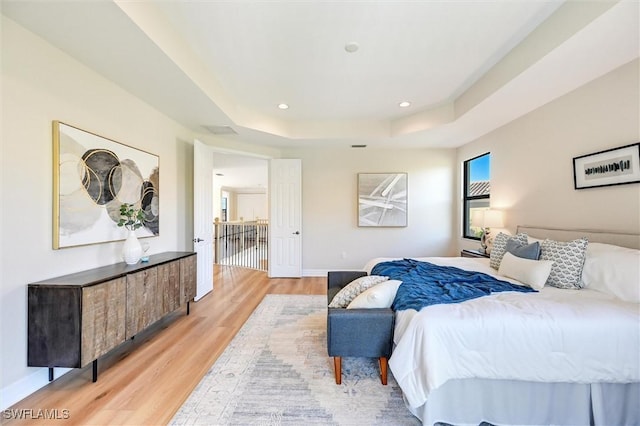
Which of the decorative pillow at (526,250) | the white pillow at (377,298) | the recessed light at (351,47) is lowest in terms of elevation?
the white pillow at (377,298)

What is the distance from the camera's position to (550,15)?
2.00m

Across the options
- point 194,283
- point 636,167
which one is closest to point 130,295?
point 194,283

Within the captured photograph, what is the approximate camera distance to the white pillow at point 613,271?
70.2 inches

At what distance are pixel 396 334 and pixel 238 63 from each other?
299cm

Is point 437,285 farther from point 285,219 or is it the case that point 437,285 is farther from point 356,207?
point 285,219

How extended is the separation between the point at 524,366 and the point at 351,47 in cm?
282

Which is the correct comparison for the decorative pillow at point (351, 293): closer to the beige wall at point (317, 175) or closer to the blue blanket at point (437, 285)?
the blue blanket at point (437, 285)

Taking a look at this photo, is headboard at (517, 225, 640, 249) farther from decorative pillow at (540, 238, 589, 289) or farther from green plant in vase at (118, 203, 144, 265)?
green plant in vase at (118, 203, 144, 265)

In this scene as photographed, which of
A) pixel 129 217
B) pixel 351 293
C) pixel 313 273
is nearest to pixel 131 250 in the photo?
pixel 129 217

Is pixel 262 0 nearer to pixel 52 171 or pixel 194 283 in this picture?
pixel 52 171

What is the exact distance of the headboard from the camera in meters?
2.16

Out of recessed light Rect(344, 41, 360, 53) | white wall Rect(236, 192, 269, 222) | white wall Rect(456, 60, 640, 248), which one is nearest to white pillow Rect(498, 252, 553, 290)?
white wall Rect(456, 60, 640, 248)

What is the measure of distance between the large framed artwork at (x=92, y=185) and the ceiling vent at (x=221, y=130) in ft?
3.82

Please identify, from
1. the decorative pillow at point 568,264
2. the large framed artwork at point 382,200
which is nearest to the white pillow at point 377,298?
the decorative pillow at point 568,264
